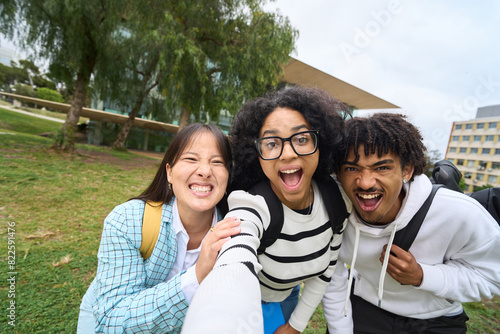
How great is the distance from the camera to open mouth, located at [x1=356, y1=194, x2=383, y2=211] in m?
1.37

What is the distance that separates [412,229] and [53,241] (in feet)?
14.2

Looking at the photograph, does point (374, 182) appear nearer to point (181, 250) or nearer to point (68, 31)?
point (181, 250)

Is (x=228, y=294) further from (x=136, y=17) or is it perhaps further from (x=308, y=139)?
(x=136, y=17)

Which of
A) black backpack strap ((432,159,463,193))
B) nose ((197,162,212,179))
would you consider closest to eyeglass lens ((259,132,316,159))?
nose ((197,162,212,179))

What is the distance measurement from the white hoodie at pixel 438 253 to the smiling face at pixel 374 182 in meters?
0.08

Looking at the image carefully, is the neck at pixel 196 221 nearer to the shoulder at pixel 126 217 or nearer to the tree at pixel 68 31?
the shoulder at pixel 126 217

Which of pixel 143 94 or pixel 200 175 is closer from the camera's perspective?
pixel 200 175

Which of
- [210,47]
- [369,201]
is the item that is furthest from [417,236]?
[210,47]

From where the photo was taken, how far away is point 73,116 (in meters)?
9.43

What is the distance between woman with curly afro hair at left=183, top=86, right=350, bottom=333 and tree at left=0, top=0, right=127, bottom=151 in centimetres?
944

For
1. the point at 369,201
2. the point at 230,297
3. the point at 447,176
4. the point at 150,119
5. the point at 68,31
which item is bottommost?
the point at 230,297

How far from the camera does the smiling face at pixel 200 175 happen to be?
4.53 ft

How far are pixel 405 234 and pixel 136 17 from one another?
32.6ft

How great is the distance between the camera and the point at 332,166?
151 cm
